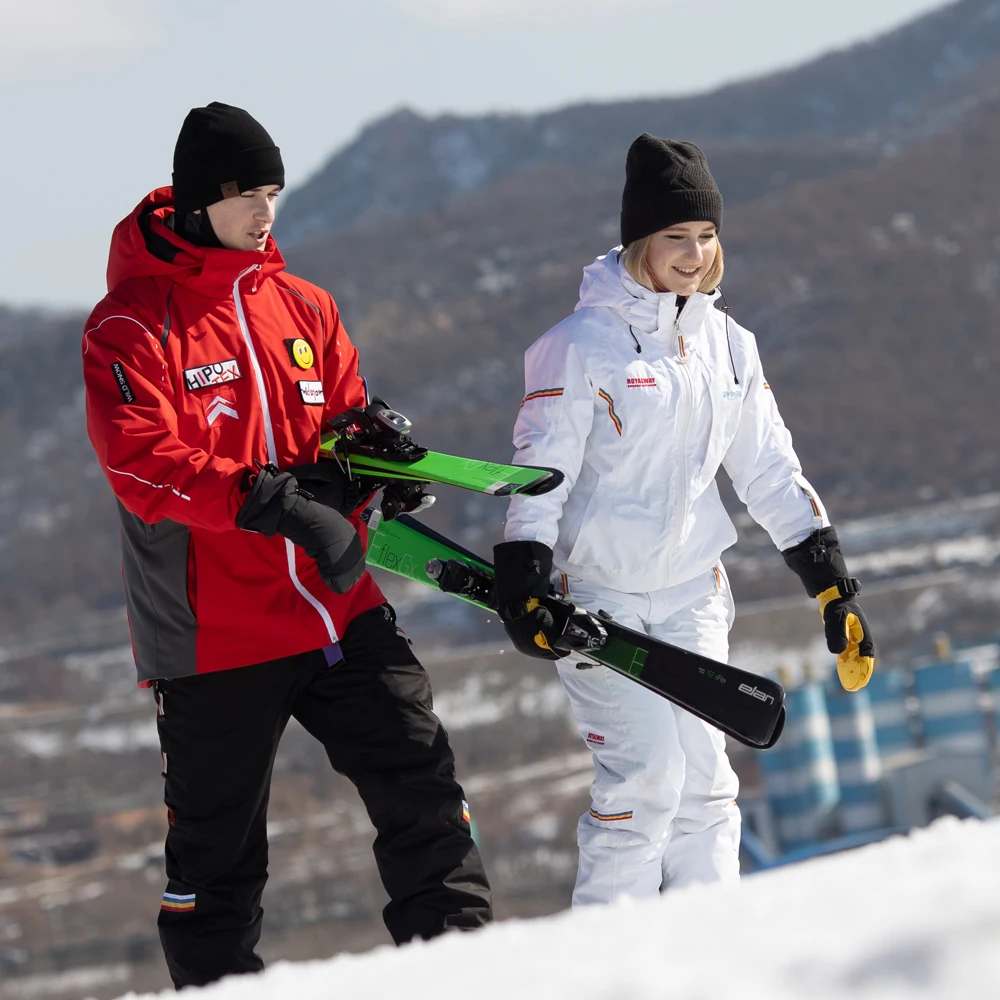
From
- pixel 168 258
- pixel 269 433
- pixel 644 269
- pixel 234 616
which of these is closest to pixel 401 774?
pixel 234 616

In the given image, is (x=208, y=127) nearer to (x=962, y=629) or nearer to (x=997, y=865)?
(x=997, y=865)

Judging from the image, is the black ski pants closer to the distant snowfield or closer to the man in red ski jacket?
the man in red ski jacket

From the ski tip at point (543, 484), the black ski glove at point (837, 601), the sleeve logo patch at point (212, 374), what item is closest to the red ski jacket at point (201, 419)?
Result: the sleeve logo patch at point (212, 374)

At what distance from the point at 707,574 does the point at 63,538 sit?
72.1m

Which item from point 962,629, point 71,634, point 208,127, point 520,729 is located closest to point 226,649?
point 208,127

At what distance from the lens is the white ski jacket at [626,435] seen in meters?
2.59

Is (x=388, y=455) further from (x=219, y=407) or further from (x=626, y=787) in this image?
(x=626, y=787)

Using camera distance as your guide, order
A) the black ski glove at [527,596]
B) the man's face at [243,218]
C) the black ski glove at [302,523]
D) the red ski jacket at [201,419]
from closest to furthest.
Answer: the black ski glove at [302,523] → the red ski jacket at [201,419] → the man's face at [243,218] → the black ski glove at [527,596]

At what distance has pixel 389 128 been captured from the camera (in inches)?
5049

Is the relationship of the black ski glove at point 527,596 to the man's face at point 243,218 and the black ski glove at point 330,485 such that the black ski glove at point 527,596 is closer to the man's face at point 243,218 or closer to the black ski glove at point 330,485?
the black ski glove at point 330,485

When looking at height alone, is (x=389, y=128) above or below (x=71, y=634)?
above

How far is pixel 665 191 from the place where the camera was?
2.63 m

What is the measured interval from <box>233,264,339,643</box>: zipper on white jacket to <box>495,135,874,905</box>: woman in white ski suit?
1.13 ft

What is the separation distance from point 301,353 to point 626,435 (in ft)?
2.11
